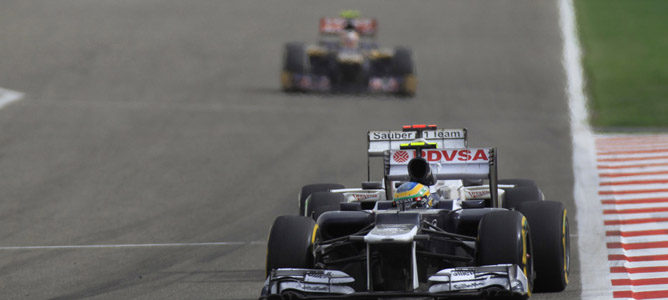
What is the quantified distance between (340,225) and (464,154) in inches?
81.4

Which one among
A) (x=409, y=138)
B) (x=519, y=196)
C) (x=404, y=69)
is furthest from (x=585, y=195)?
(x=404, y=69)

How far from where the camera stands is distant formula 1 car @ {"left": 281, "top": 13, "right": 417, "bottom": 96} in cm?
3200

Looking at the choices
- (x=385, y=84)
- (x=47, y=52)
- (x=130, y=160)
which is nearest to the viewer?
(x=130, y=160)

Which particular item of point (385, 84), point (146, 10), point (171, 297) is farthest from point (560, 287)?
point (146, 10)

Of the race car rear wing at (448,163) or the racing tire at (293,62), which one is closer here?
the race car rear wing at (448,163)

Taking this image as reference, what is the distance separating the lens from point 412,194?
508 inches

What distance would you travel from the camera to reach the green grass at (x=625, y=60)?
29.3 metres

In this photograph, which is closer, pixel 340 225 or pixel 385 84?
pixel 340 225

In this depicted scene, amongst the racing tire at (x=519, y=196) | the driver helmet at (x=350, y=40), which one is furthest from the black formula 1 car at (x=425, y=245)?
the driver helmet at (x=350, y=40)

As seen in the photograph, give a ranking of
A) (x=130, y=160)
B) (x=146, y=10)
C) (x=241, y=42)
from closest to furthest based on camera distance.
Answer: (x=130, y=160) < (x=241, y=42) < (x=146, y=10)

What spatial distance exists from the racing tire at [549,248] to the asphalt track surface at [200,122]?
434mm

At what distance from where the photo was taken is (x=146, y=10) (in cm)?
4847

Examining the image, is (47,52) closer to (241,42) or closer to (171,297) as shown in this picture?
(241,42)

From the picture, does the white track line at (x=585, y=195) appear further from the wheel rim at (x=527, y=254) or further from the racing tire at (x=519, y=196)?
the wheel rim at (x=527, y=254)
